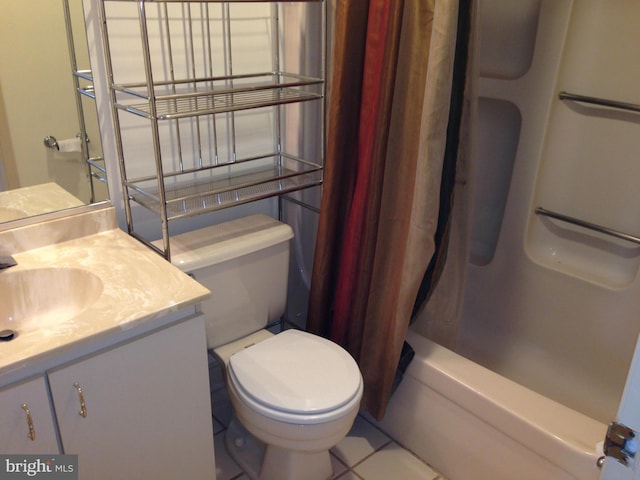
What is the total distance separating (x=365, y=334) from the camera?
1830 millimetres

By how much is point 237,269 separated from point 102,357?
603 mm

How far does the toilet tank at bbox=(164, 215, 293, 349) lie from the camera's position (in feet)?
5.49

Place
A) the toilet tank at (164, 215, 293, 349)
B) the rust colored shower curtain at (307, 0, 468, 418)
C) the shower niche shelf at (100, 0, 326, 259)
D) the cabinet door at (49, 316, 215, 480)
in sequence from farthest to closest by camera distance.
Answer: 1. the toilet tank at (164, 215, 293, 349)
2. the shower niche shelf at (100, 0, 326, 259)
3. the rust colored shower curtain at (307, 0, 468, 418)
4. the cabinet door at (49, 316, 215, 480)

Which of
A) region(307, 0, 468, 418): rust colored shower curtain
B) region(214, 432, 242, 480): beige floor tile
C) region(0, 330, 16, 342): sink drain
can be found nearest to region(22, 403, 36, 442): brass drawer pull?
region(0, 330, 16, 342): sink drain

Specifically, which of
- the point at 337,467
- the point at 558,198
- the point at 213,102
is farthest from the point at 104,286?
the point at 558,198

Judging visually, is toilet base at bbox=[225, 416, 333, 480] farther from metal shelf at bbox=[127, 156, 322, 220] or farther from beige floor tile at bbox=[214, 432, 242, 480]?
metal shelf at bbox=[127, 156, 322, 220]

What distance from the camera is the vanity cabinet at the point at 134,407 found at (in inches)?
46.3

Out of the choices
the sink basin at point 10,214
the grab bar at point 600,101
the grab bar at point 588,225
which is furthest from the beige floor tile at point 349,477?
the grab bar at point 600,101

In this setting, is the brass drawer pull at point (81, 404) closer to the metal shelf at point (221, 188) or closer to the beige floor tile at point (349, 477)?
the metal shelf at point (221, 188)

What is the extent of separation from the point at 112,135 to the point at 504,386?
52.9 inches

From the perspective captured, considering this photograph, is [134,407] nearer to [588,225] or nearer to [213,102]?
[213,102]

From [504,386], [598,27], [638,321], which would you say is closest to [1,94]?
[504,386]

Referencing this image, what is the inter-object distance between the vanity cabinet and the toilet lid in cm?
17

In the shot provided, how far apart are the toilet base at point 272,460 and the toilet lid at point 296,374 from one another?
228 mm
